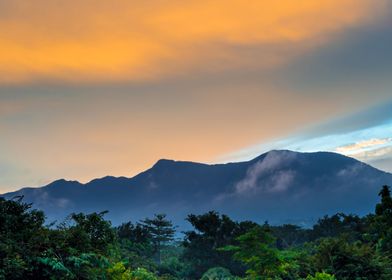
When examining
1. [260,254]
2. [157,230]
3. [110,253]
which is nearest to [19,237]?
[110,253]

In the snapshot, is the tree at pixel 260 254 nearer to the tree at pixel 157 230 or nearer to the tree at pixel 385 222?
the tree at pixel 385 222

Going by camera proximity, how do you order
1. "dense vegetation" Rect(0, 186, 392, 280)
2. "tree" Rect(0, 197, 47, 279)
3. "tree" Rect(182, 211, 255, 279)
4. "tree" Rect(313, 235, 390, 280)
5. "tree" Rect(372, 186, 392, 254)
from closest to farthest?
"tree" Rect(0, 197, 47, 279)
"dense vegetation" Rect(0, 186, 392, 280)
"tree" Rect(313, 235, 390, 280)
"tree" Rect(372, 186, 392, 254)
"tree" Rect(182, 211, 255, 279)

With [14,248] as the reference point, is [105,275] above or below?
below

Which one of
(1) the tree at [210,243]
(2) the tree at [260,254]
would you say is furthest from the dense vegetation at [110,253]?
(1) the tree at [210,243]

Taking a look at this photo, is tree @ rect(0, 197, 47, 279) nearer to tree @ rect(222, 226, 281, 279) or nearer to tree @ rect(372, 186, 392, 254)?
tree @ rect(222, 226, 281, 279)

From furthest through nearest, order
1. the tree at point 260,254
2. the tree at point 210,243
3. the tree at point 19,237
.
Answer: the tree at point 210,243 → the tree at point 260,254 → the tree at point 19,237

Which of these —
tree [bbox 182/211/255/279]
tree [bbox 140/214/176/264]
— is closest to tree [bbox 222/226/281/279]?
tree [bbox 182/211/255/279]

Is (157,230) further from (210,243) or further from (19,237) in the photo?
(19,237)

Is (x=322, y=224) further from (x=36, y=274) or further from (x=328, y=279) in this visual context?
(x=36, y=274)

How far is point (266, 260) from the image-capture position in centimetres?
2039

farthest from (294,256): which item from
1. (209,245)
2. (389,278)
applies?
(209,245)

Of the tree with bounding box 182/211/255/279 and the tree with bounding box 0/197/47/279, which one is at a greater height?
the tree with bounding box 0/197/47/279

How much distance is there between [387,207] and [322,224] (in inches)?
1469

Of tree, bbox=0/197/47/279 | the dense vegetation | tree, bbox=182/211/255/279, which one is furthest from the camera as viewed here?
tree, bbox=182/211/255/279
